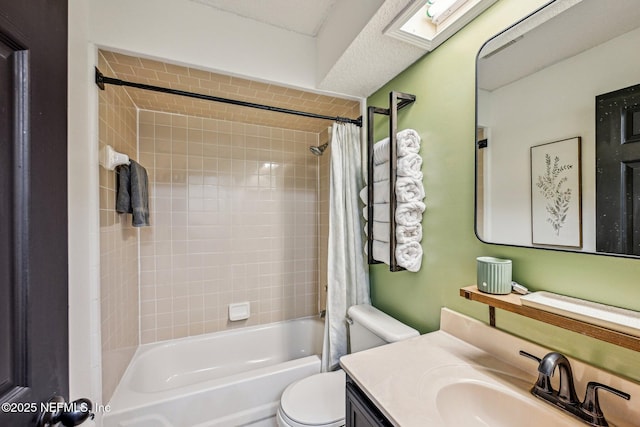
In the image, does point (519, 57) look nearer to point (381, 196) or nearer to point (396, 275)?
point (381, 196)

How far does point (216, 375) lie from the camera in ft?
6.66

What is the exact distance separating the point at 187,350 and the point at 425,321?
183 cm

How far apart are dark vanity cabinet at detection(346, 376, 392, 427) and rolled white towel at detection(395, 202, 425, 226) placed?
0.70m

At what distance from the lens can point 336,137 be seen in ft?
5.33

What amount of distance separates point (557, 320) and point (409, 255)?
629 millimetres

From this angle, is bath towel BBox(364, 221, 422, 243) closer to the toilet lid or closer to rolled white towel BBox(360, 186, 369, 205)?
rolled white towel BBox(360, 186, 369, 205)

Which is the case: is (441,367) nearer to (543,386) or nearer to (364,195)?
(543,386)

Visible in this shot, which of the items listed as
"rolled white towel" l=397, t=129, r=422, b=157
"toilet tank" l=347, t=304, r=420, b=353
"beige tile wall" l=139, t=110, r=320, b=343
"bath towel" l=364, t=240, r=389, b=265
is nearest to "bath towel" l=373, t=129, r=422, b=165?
"rolled white towel" l=397, t=129, r=422, b=157

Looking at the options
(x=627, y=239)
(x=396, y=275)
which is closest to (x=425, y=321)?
(x=396, y=275)

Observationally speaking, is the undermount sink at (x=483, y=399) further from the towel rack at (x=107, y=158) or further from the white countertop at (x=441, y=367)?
the towel rack at (x=107, y=158)

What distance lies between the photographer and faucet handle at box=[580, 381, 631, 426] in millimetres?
616

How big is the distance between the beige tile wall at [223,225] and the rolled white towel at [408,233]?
133 centimetres

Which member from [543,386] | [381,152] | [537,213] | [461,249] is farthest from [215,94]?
[543,386]

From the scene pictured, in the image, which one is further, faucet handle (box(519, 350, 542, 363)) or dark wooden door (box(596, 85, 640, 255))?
faucet handle (box(519, 350, 542, 363))
